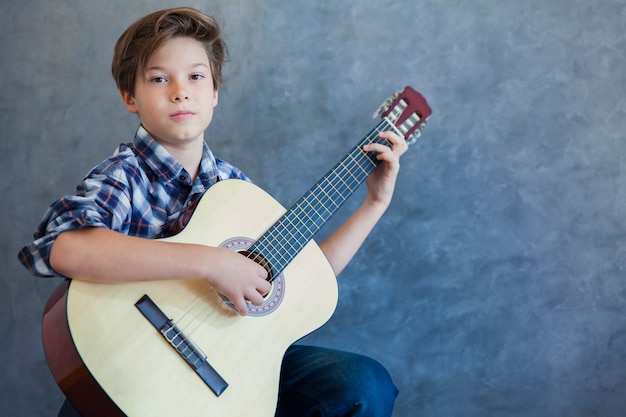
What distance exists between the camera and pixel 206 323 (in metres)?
1.20

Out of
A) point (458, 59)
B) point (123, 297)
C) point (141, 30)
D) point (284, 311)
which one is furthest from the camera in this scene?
point (458, 59)

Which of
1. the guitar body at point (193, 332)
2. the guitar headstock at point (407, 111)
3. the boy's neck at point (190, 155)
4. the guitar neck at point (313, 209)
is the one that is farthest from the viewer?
the guitar headstock at point (407, 111)

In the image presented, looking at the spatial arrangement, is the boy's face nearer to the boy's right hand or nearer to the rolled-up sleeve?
the rolled-up sleeve

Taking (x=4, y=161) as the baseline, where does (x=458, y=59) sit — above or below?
below

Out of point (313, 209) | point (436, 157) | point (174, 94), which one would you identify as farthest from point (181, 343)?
point (436, 157)

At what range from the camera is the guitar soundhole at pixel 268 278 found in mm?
1277

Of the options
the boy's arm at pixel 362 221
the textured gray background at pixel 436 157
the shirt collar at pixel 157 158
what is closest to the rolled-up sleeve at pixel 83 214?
the shirt collar at pixel 157 158

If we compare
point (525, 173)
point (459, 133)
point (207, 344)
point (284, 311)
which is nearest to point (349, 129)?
point (459, 133)

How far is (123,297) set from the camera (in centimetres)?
113

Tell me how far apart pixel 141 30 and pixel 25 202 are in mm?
838

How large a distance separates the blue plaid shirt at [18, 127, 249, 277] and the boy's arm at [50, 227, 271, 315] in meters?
0.03

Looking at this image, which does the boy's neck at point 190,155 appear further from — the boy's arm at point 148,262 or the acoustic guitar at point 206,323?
the boy's arm at point 148,262

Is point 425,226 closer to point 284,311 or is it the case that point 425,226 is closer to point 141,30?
point 284,311

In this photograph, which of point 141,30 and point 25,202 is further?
point 25,202
